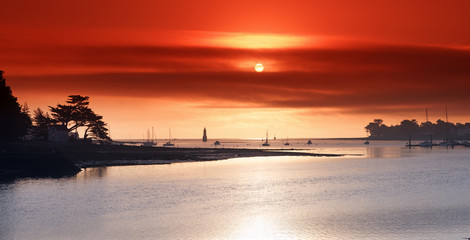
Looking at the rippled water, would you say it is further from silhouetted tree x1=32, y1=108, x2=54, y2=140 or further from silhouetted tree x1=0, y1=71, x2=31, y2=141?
silhouetted tree x1=32, y1=108, x2=54, y2=140

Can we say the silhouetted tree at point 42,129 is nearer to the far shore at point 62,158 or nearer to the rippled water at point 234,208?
the far shore at point 62,158

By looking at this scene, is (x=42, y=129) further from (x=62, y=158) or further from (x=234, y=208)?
(x=234, y=208)

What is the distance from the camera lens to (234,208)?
59.2 metres

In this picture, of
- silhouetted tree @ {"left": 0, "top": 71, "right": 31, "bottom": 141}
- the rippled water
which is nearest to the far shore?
silhouetted tree @ {"left": 0, "top": 71, "right": 31, "bottom": 141}

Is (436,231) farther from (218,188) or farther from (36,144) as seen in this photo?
(36,144)

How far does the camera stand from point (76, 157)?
412 ft

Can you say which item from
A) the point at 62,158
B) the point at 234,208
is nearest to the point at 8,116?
the point at 62,158

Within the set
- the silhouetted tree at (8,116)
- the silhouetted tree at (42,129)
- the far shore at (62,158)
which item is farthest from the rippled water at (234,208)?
the silhouetted tree at (42,129)

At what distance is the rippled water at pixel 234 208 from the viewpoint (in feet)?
148

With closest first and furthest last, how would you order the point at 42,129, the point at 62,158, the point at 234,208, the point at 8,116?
1. the point at 234,208
2. the point at 62,158
3. the point at 8,116
4. the point at 42,129

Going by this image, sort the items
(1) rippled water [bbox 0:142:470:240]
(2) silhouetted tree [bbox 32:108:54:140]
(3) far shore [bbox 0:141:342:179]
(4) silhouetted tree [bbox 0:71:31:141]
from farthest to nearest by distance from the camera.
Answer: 1. (2) silhouetted tree [bbox 32:108:54:140]
2. (4) silhouetted tree [bbox 0:71:31:141]
3. (3) far shore [bbox 0:141:342:179]
4. (1) rippled water [bbox 0:142:470:240]

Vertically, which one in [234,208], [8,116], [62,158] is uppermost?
[8,116]

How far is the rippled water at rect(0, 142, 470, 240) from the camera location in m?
45.2

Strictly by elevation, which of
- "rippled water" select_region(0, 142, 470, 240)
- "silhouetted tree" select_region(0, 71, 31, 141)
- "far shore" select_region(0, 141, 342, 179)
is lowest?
"rippled water" select_region(0, 142, 470, 240)
